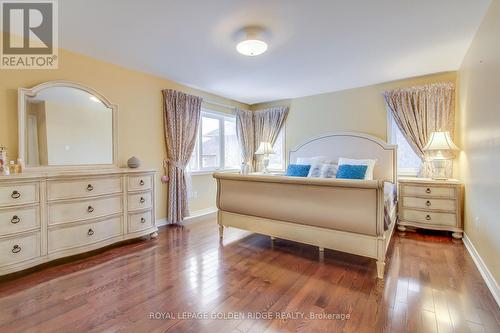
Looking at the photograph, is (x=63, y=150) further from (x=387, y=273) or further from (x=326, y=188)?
(x=387, y=273)

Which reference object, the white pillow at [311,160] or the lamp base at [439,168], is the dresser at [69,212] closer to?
the white pillow at [311,160]

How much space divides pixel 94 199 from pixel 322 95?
418cm

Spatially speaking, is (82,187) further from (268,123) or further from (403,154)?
(403,154)

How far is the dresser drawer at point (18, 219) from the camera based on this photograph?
2143 mm

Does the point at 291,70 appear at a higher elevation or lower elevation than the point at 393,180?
higher

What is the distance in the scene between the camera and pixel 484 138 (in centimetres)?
228

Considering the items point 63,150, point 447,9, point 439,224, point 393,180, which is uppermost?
point 447,9

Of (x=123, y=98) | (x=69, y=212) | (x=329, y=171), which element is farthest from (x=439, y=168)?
(x=69, y=212)

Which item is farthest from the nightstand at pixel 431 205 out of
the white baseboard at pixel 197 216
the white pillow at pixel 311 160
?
the white baseboard at pixel 197 216

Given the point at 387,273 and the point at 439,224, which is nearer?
the point at 387,273

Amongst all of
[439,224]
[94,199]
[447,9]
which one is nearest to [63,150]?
[94,199]

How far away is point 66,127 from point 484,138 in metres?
4.41

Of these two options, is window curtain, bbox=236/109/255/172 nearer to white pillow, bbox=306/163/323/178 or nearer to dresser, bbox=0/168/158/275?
white pillow, bbox=306/163/323/178

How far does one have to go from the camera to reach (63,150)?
283cm
